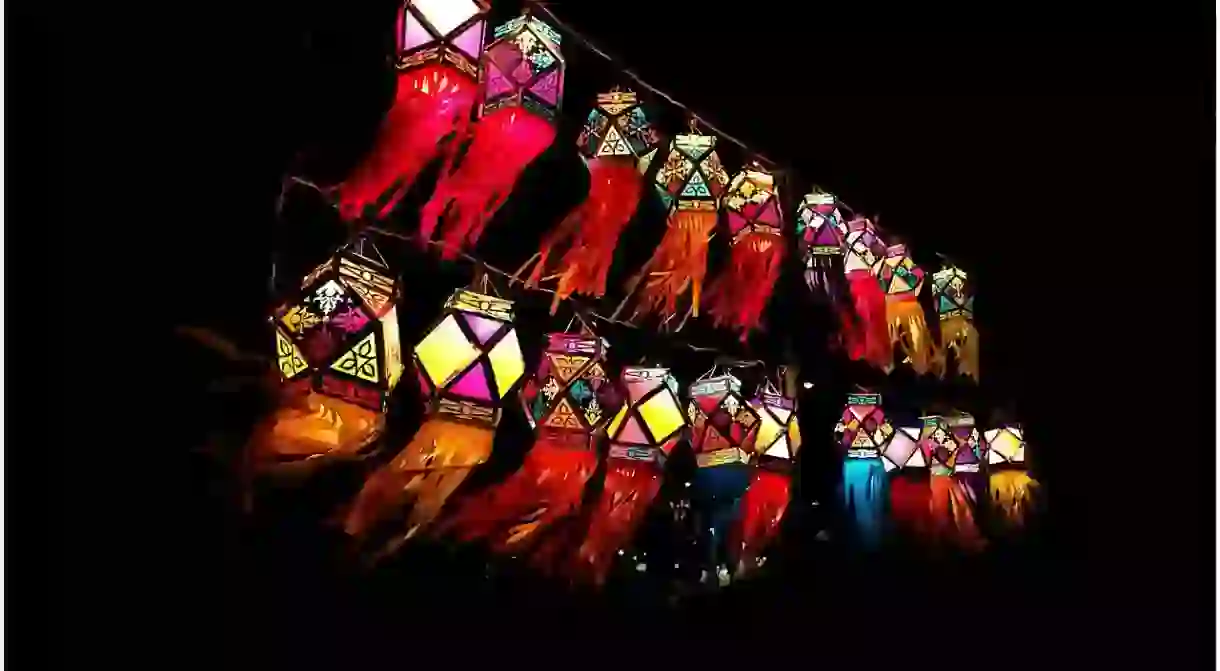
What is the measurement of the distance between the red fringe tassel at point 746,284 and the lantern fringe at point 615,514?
0.22m

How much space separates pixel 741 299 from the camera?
3.75 ft

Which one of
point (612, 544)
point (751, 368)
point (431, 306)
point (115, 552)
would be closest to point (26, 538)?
point (115, 552)

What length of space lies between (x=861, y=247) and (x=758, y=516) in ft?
1.27

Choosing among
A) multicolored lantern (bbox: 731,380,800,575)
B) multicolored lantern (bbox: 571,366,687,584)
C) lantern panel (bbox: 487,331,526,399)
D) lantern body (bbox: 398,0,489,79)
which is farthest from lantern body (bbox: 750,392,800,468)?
lantern body (bbox: 398,0,489,79)

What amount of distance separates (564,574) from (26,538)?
639mm

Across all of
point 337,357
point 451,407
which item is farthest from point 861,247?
point 337,357

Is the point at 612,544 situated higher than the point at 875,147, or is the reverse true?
the point at 875,147

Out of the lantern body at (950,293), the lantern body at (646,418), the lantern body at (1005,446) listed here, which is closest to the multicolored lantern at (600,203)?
the lantern body at (646,418)

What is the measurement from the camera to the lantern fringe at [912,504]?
1178mm

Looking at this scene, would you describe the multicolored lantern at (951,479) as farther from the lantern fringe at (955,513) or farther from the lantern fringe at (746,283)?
the lantern fringe at (746,283)

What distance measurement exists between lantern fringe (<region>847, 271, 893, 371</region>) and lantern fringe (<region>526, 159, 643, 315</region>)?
338 millimetres

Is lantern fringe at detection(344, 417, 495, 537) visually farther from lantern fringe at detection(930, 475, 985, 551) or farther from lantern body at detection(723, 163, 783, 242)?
lantern fringe at detection(930, 475, 985, 551)

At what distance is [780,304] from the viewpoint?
A: 116 cm

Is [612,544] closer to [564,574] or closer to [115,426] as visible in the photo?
[564,574]
